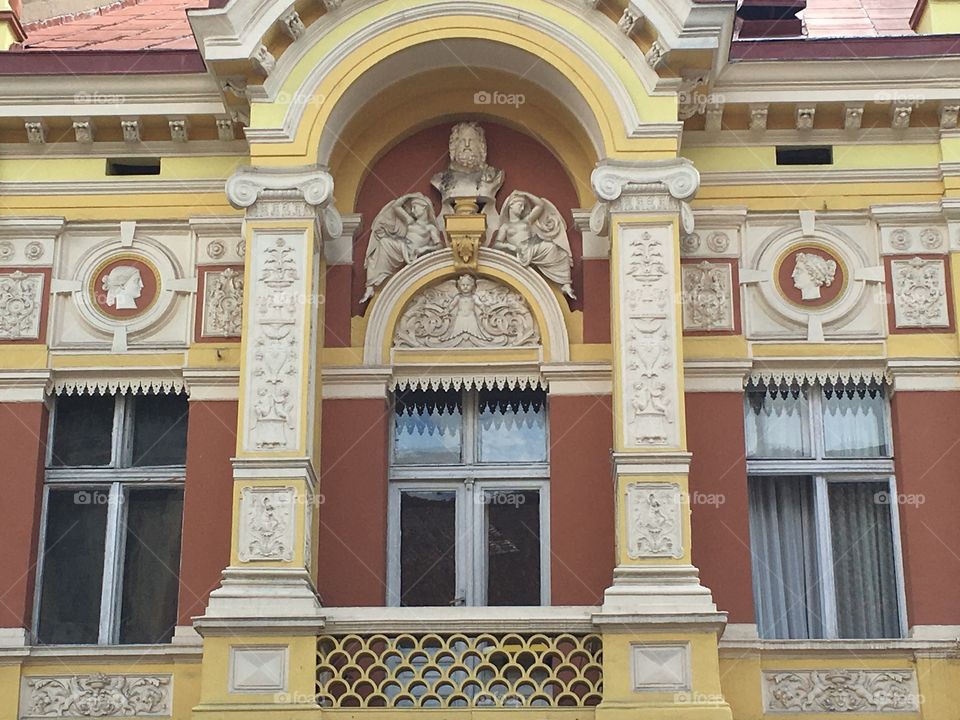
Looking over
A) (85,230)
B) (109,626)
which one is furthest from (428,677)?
(85,230)

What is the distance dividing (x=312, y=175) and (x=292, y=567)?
11.5 ft

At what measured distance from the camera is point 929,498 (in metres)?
16.3

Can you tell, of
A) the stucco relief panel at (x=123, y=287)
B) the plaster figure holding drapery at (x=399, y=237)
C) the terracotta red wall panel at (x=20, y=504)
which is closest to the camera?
the terracotta red wall panel at (x=20, y=504)

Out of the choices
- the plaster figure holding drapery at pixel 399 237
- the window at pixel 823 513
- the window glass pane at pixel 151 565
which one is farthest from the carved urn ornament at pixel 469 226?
the window glass pane at pixel 151 565

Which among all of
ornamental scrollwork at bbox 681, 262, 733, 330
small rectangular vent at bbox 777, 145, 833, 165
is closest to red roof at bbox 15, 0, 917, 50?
small rectangular vent at bbox 777, 145, 833, 165

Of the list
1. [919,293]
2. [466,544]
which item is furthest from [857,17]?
[466,544]

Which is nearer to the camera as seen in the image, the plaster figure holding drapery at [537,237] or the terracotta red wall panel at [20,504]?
the terracotta red wall panel at [20,504]

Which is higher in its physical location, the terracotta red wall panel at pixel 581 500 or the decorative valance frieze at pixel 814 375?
the decorative valance frieze at pixel 814 375

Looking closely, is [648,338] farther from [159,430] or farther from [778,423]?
[159,430]

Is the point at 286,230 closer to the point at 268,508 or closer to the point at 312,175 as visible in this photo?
the point at 312,175

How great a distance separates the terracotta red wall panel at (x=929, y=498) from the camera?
631 inches

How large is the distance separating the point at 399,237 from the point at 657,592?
4412 millimetres

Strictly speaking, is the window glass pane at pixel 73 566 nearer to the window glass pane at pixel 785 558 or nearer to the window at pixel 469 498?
the window at pixel 469 498

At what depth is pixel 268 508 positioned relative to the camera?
1544 cm
